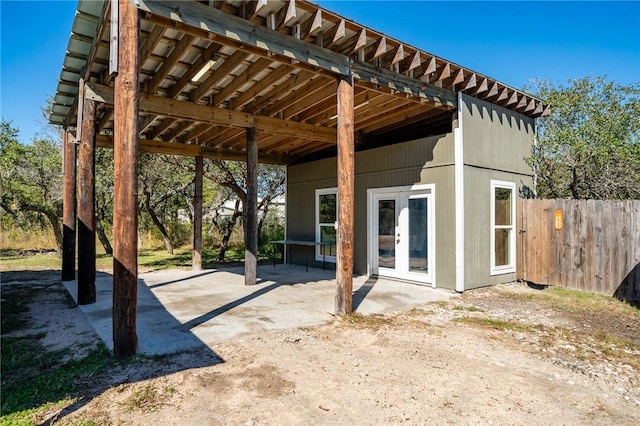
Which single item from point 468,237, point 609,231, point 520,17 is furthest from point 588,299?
point 520,17

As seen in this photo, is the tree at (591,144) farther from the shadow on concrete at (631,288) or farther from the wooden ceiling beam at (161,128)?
the wooden ceiling beam at (161,128)

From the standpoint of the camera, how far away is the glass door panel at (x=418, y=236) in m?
6.59

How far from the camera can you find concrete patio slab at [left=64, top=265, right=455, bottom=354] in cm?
373

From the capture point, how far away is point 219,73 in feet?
16.6

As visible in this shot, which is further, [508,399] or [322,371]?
[322,371]

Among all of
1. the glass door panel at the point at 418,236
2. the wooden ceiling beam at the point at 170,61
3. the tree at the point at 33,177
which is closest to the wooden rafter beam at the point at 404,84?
the glass door panel at the point at 418,236

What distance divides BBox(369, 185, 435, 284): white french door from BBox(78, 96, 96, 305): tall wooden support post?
16.5ft

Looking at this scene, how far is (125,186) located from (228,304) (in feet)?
8.31

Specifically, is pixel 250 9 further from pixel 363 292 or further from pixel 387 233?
pixel 387 233

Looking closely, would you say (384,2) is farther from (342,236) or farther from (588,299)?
(588,299)

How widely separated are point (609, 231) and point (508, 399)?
4834 mm

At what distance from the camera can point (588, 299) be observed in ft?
18.2

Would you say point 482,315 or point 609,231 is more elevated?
point 609,231

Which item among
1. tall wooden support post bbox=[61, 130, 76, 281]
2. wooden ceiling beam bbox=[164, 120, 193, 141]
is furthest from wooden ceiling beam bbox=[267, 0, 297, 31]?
tall wooden support post bbox=[61, 130, 76, 281]
